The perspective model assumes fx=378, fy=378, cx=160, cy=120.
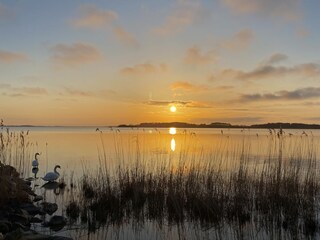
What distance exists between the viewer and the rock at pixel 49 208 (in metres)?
10.0

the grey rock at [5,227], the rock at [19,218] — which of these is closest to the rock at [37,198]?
the rock at [19,218]

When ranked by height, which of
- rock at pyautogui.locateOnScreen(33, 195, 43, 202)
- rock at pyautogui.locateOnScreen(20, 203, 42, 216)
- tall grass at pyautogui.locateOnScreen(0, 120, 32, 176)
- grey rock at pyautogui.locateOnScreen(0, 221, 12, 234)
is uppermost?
tall grass at pyautogui.locateOnScreen(0, 120, 32, 176)

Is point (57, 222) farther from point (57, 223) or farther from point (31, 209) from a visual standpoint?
point (31, 209)

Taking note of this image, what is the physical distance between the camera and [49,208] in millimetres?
10227

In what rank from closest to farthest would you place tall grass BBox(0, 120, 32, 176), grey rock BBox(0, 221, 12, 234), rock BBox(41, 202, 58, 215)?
grey rock BBox(0, 221, 12, 234), rock BBox(41, 202, 58, 215), tall grass BBox(0, 120, 32, 176)

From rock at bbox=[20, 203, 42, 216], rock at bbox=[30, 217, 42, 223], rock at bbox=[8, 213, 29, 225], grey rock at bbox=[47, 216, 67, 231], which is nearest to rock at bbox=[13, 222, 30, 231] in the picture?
rock at bbox=[8, 213, 29, 225]

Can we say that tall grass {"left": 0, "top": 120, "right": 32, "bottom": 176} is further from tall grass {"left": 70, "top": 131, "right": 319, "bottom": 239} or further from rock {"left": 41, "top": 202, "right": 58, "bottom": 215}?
tall grass {"left": 70, "top": 131, "right": 319, "bottom": 239}

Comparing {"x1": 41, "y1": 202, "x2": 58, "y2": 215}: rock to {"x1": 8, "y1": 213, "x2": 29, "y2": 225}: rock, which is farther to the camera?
{"x1": 41, "y1": 202, "x2": 58, "y2": 215}: rock

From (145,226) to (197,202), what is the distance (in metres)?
1.53

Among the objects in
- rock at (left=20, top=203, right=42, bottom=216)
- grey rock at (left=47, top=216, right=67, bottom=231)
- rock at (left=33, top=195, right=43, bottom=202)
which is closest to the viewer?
grey rock at (left=47, top=216, right=67, bottom=231)

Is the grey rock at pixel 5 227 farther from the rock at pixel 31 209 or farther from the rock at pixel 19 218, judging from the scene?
the rock at pixel 31 209

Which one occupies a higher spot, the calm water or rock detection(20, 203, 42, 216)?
the calm water

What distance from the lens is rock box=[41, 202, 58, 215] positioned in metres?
10.0

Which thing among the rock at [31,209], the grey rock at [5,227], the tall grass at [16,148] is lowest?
the rock at [31,209]
